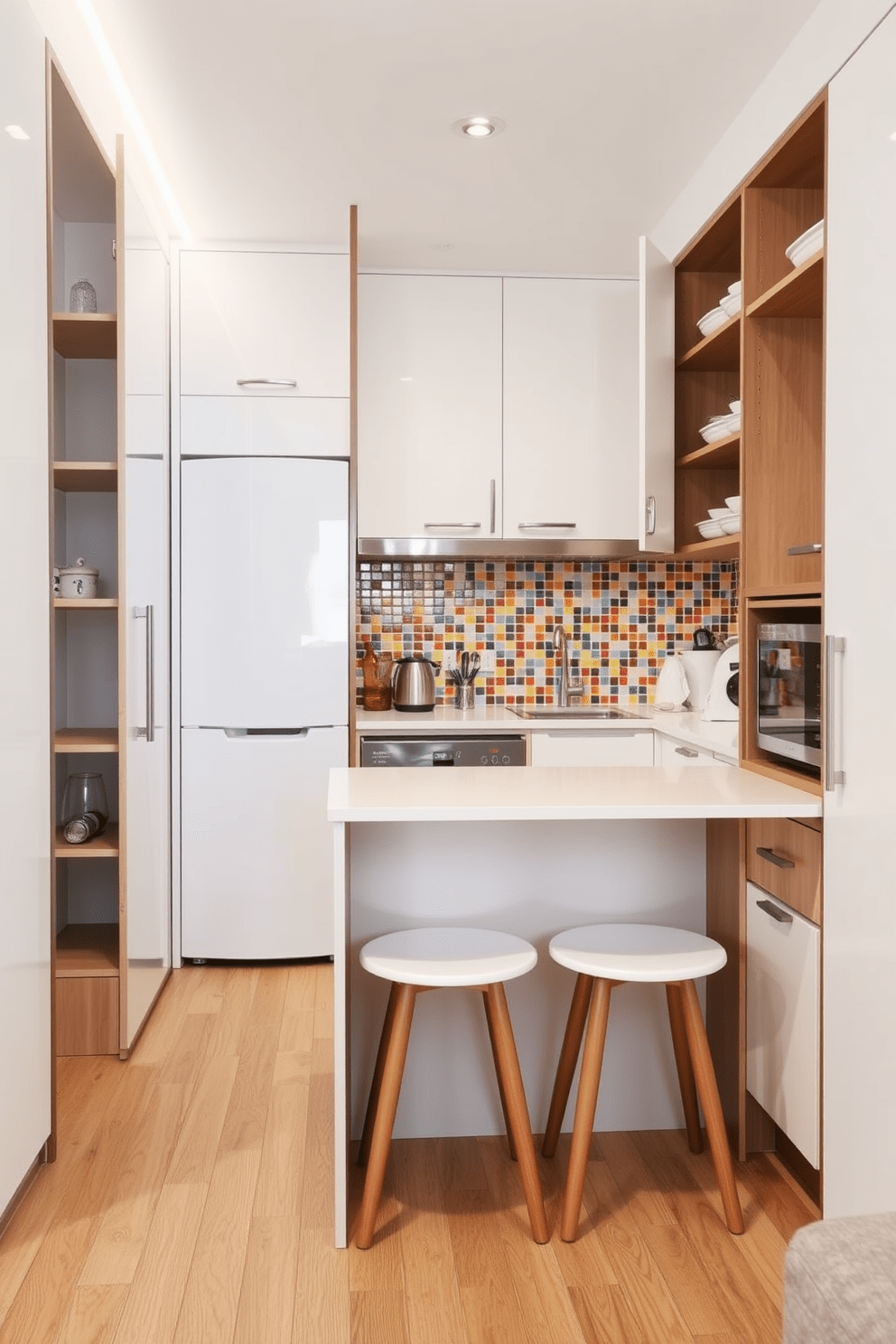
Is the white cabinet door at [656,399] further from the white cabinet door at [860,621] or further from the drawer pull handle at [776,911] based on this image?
the drawer pull handle at [776,911]

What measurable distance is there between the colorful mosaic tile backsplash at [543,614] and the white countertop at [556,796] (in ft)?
6.29

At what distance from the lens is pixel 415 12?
2270mm

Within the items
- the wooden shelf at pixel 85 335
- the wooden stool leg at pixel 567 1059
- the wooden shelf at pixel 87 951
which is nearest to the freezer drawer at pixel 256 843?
the wooden shelf at pixel 87 951

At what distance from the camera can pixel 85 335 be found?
3.00m

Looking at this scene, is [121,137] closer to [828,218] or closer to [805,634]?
[828,218]

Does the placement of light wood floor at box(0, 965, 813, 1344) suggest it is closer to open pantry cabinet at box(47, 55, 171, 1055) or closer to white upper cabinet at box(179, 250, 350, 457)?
open pantry cabinet at box(47, 55, 171, 1055)

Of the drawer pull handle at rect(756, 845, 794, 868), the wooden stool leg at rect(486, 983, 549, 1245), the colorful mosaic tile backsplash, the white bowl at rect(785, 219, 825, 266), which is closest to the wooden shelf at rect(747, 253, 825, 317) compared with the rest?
the white bowl at rect(785, 219, 825, 266)

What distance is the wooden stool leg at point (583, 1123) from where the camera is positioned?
1.96 m

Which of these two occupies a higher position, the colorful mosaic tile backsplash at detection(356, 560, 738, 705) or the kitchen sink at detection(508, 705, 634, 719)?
the colorful mosaic tile backsplash at detection(356, 560, 738, 705)

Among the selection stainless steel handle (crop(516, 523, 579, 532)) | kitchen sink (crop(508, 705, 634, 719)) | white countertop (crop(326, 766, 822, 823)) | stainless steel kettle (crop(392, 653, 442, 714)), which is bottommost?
white countertop (crop(326, 766, 822, 823))

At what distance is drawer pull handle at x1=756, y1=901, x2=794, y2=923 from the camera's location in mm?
2121

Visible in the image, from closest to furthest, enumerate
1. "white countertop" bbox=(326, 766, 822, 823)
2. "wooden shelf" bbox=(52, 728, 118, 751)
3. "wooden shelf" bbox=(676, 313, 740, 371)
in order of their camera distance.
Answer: "white countertop" bbox=(326, 766, 822, 823)
"wooden shelf" bbox=(676, 313, 740, 371)
"wooden shelf" bbox=(52, 728, 118, 751)

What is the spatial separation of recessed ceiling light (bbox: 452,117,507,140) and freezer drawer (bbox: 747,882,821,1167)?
2019 millimetres

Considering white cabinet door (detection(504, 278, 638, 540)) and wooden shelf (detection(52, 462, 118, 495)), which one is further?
white cabinet door (detection(504, 278, 638, 540))
